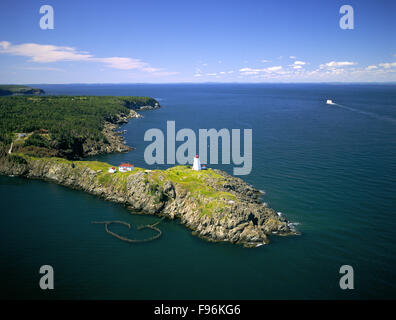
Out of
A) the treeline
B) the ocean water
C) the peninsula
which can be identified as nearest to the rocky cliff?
the peninsula

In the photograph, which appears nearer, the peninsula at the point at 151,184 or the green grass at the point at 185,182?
the peninsula at the point at 151,184

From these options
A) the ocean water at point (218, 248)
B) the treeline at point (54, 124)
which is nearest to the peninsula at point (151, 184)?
the treeline at point (54, 124)

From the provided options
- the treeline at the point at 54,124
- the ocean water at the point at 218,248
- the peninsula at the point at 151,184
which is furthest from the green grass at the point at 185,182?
the treeline at the point at 54,124

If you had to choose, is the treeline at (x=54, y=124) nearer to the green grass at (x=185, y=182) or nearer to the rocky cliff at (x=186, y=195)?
the rocky cliff at (x=186, y=195)

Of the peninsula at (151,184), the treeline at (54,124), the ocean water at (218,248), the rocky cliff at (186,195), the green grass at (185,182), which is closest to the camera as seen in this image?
the ocean water at (218,248)

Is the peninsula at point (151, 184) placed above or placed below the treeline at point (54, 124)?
below

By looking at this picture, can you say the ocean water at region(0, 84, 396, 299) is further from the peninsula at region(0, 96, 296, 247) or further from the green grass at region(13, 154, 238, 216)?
the green grass at region(13, 154, 238, 216)

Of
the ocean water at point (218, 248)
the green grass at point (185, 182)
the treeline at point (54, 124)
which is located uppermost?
the treeline at point (54, 124)

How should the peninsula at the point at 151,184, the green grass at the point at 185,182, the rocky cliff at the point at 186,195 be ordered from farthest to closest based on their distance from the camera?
1. the green grass at the point at 185,182
2. the peninsula at the point at 151,184
3. the rocky cliff at the point at 186,195

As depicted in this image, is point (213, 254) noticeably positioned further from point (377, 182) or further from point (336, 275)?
point (377, 182)

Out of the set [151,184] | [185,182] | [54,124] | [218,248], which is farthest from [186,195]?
[54,124]
